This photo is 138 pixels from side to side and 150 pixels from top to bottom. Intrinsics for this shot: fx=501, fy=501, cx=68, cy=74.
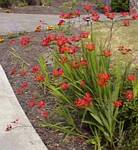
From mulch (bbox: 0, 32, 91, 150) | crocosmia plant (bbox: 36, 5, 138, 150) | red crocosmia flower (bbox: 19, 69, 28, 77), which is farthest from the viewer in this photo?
red crocosmia flower (bbox: 19, 69, 28, 77)

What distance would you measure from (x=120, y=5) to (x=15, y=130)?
781 centimetres

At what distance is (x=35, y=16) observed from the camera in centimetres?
1074

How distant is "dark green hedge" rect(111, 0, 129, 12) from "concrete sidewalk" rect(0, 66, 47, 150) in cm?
681

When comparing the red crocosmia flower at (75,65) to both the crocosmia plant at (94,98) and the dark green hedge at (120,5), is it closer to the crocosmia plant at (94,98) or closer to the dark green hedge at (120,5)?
the crocosmia plant at (94,98)

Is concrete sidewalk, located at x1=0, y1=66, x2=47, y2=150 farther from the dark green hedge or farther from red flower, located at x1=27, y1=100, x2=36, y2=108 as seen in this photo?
the dark green hedge

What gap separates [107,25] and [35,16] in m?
2.27

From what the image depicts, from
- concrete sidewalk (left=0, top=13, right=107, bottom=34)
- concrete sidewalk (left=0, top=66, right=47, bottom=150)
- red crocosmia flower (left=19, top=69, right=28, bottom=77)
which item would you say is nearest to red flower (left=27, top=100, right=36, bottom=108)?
concrete sidewalk (left=0, top=66, right=47, bottom=150)

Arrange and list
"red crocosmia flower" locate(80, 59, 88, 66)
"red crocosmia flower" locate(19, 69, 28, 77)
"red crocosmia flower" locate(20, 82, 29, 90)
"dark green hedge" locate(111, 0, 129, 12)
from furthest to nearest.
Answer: "dark green hedge" locate(111, 0, 129, 12), "red crocosmia flower" locate(19, 69, 28, 77), "red crocosmia flower" locate(20, 82, 29, 90), "red crocosmia flower" locate(80, 59, 88, 66)

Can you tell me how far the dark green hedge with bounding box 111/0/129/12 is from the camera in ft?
38.8

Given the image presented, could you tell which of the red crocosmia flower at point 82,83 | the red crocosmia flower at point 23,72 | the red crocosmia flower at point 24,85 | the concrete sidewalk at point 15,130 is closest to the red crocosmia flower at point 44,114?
the concrete sidewalk at point 15,130

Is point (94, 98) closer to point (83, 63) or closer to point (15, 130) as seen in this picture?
point (83, 63)

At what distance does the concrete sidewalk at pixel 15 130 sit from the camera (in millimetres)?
4285

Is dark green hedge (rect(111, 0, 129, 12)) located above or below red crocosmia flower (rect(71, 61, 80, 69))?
below

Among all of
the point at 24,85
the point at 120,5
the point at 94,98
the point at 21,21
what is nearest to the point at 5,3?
the point at 21,21
